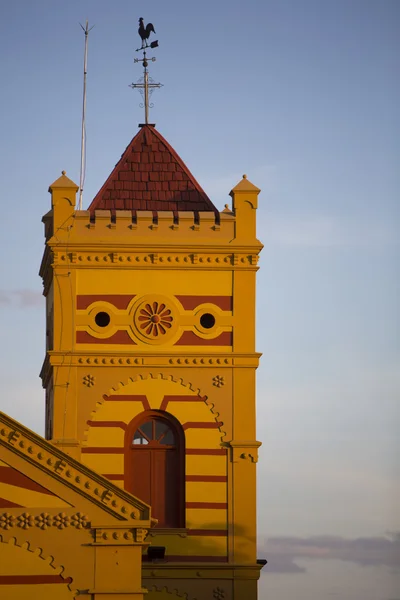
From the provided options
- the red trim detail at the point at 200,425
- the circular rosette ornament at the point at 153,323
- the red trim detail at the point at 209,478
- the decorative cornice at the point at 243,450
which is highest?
the circular rosette ornament at the point at 153,323

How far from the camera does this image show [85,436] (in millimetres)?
49656

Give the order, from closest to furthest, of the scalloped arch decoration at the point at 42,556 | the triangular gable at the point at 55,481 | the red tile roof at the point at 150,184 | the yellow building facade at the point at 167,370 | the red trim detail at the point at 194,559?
1. the scalloped arch decoration at the point at 42,556
2. the triangular gable at the point at 55,481
3. the red trim detail at the point at 194,559
4. the yellow building facade at the point at 167,370
5. the red tile roof at the point at 150,184

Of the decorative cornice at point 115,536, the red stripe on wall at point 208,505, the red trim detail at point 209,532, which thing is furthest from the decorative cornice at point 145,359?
the decorative cornice at point 115,536

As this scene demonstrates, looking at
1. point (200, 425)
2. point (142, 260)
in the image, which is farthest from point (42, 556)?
point (142, 260)

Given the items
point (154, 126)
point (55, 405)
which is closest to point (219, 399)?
point (55, 405)

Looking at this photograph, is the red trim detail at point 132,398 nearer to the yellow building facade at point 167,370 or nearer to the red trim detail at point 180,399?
the yellow building facade at point 167,370

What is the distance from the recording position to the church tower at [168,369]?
49.0m

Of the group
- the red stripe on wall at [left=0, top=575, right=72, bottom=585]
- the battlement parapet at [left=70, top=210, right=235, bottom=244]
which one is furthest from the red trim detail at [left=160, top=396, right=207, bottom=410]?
the red stripe on wall at [left=0, top=575, right=72, bottom=585]

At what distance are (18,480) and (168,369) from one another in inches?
375

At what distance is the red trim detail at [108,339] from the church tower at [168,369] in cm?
3

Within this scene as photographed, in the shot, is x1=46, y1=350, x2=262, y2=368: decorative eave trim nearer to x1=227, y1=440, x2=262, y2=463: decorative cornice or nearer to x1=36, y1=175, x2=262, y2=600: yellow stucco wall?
x1=36, y1=175, x2=262, y2=600: yellow stucco wall

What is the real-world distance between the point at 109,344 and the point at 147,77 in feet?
28.9

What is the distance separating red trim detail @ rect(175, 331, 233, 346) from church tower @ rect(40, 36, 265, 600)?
27 mm

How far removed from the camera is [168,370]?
50250 millimetres
